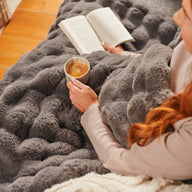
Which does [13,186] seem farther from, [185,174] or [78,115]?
[185,174]

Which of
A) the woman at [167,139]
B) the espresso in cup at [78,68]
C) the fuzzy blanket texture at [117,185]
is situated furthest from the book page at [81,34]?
the fuzzy blanket texture at [117,185]

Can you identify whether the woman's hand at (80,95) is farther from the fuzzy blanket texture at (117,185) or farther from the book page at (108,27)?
the book page at (108,27)

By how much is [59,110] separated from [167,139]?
1.48ft

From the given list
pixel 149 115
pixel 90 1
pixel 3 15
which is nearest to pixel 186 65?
pixel 149 115

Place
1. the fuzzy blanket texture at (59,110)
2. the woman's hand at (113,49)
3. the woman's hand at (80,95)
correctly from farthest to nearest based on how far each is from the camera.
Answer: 1. the woman's hand at (113,49)
2. the woman's hand at (80,95)
3. the fuzzy blanket texture at (59,110)

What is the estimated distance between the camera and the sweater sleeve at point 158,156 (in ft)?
1.72

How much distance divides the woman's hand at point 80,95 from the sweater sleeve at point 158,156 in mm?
165

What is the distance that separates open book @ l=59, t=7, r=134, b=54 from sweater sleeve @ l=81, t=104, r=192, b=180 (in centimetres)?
56

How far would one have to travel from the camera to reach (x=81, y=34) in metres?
1.15

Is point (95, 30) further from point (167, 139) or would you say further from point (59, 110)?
point (167, 139)

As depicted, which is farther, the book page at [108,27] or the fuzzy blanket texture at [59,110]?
the book page at [108,27]

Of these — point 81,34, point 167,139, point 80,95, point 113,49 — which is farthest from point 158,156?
point 81,34

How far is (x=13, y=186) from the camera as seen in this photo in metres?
0.73

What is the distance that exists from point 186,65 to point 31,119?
0.57 metres
